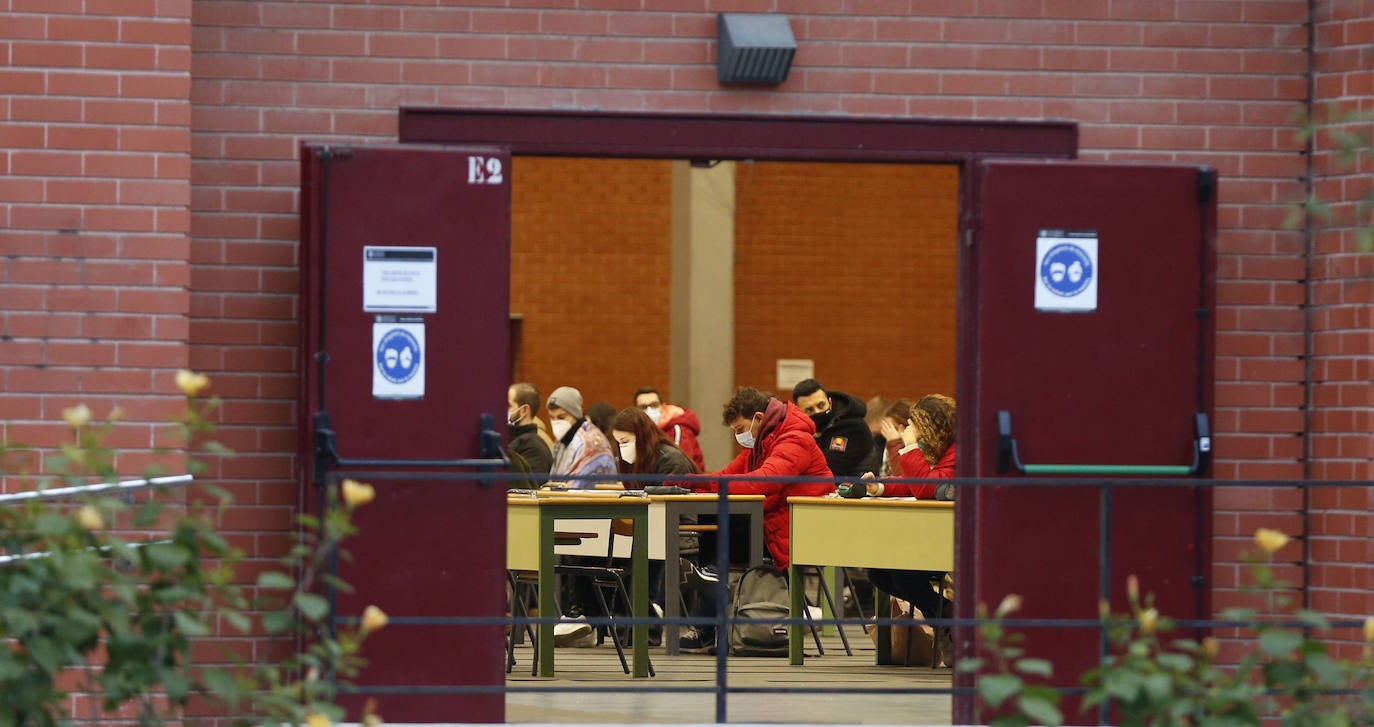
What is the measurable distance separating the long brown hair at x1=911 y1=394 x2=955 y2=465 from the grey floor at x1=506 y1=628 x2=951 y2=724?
3.53 feet

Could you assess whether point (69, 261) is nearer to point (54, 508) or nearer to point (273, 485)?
point (273, 485)

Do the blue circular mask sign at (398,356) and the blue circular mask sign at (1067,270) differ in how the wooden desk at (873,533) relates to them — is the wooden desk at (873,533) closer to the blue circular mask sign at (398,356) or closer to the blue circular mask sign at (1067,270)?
the blue circular mask sign at (1067,270)

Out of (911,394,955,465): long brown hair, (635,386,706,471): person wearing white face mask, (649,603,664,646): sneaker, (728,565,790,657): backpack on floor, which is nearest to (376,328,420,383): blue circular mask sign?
(911,394,955,465): long brown hair

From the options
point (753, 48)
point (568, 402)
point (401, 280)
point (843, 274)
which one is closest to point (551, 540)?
point (401, 280)

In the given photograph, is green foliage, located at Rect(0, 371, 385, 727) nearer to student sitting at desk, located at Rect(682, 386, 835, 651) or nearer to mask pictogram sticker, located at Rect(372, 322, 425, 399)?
mask pictogram sticker, located at Rect(372, 322, 425, 399)

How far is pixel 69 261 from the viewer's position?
5875 mm

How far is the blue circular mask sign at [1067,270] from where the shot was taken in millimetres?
6184

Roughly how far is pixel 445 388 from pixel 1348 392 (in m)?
3.16

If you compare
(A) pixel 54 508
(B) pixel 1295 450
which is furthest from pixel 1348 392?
(A) pixel 54 508

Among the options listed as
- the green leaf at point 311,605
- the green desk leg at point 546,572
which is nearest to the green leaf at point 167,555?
the green leaf at point 311,605

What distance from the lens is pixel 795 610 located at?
8.88 m

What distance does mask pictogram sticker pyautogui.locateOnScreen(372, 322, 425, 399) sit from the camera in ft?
19.8

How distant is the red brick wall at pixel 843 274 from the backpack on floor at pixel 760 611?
251 inches

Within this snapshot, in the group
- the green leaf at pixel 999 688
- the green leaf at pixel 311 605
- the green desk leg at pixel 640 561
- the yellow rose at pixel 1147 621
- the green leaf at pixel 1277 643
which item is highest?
the green leaf at pixel 311 605
